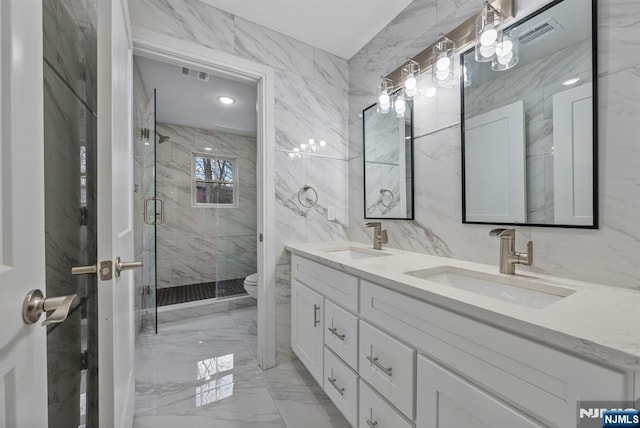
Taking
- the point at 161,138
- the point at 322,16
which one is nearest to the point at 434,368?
A: the point at 322,16

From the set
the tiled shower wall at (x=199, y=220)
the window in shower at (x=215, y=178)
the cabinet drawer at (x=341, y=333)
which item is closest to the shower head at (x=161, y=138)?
the tiled shower wall at (x=199, y=220)

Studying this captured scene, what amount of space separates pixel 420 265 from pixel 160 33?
1935mm

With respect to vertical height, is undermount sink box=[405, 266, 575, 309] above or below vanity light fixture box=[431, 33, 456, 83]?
below

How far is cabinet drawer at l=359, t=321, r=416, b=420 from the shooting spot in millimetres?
889

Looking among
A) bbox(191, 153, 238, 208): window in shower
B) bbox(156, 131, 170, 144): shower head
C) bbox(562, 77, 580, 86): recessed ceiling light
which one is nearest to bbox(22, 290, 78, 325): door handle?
bbox(562, 77, 580, 86): recessed ceiling light

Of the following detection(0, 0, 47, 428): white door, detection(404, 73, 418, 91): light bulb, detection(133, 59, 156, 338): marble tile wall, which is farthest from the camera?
detection(133, 59, 156, 338): marble tile wall

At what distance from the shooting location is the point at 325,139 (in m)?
2.08

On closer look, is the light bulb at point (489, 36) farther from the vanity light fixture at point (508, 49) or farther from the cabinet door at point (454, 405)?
the cabinet door at point (454, 405)

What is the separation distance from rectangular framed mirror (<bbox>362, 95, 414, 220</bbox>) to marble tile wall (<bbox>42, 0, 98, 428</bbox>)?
5.30 ft

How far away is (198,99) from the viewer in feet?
9.02

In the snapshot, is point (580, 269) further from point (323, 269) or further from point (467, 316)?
point (323, 269)

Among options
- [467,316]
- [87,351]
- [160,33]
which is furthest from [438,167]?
[87,351]

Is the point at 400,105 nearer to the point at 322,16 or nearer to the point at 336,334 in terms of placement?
the point at 322,16

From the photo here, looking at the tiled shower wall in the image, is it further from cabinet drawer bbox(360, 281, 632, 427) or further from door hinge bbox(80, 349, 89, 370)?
cabinet drawer bbox(360, 281, 632, 427)
